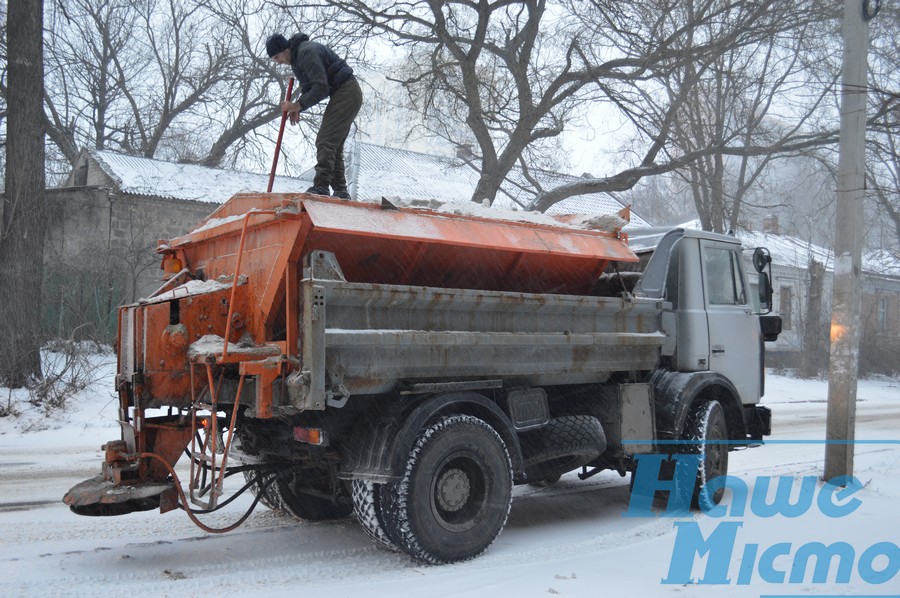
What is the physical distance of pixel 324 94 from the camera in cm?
613

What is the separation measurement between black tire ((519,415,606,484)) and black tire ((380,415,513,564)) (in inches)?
22.4

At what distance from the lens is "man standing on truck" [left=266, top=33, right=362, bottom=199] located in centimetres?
612

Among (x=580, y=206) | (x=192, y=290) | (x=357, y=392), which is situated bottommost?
(x=357, y=392)

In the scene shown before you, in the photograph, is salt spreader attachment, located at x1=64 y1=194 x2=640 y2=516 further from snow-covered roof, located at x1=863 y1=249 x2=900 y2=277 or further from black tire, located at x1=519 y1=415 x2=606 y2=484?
snow-covered roof, located at x1=863 y1=249 x2=900 y2=277

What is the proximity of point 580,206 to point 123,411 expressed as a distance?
27.3m

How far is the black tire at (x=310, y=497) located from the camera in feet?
19.9

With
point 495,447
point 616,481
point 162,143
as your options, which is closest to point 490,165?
point 616,481

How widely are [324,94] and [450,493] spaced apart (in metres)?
3.15

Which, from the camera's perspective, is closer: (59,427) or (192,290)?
(192,290)

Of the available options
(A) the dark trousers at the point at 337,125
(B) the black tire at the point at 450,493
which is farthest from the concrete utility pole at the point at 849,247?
(A) the dark trousers at the point at 337,125

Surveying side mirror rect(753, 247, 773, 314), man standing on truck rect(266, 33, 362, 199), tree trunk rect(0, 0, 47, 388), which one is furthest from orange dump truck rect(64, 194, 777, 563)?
tree trunk rect(0, 0, 47, 388)

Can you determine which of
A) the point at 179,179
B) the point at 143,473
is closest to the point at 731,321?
the point at 143,473

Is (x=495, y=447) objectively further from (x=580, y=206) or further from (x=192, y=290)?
(x=580, y=206)

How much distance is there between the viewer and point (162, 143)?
31438 millimetres
